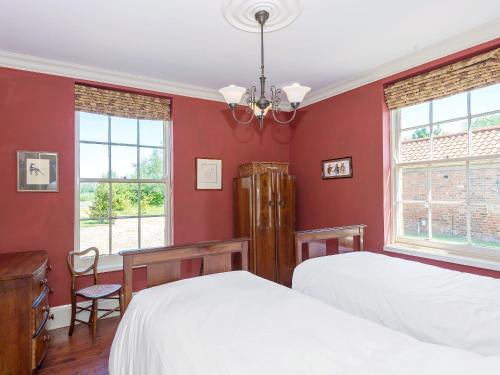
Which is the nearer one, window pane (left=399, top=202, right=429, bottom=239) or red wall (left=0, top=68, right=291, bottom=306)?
red wall (left=0, top=68, right=291, bottom=306)

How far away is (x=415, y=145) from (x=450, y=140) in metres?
0.33

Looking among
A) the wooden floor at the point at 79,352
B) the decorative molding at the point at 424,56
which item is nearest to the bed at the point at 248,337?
the wooden floor at the point at 79,352

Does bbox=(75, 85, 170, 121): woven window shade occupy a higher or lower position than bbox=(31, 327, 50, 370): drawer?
higher

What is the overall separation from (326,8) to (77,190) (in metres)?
2.77

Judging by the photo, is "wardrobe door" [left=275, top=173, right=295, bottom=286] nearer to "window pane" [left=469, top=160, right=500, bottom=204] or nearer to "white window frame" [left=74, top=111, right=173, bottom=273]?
"white window frame" [left=74, top=111, right=173, bottom=273]

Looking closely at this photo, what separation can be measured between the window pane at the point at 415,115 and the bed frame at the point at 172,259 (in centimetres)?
214

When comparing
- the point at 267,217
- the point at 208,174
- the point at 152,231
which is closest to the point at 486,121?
the point at 267,217

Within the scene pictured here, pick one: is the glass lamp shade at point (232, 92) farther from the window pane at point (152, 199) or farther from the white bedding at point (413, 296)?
the window pane at point (152, 199)

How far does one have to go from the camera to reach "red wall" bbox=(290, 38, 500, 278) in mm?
3213

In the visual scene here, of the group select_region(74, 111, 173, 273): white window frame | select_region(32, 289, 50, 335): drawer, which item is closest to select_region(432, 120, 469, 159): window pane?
select_region(74, 111, 173, 273): white window frame

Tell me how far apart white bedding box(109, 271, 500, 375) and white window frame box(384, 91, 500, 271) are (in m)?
1.76

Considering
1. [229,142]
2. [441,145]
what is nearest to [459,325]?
[441,145]

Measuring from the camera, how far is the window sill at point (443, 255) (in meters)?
2.47

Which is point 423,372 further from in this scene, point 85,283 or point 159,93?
point 159,93
